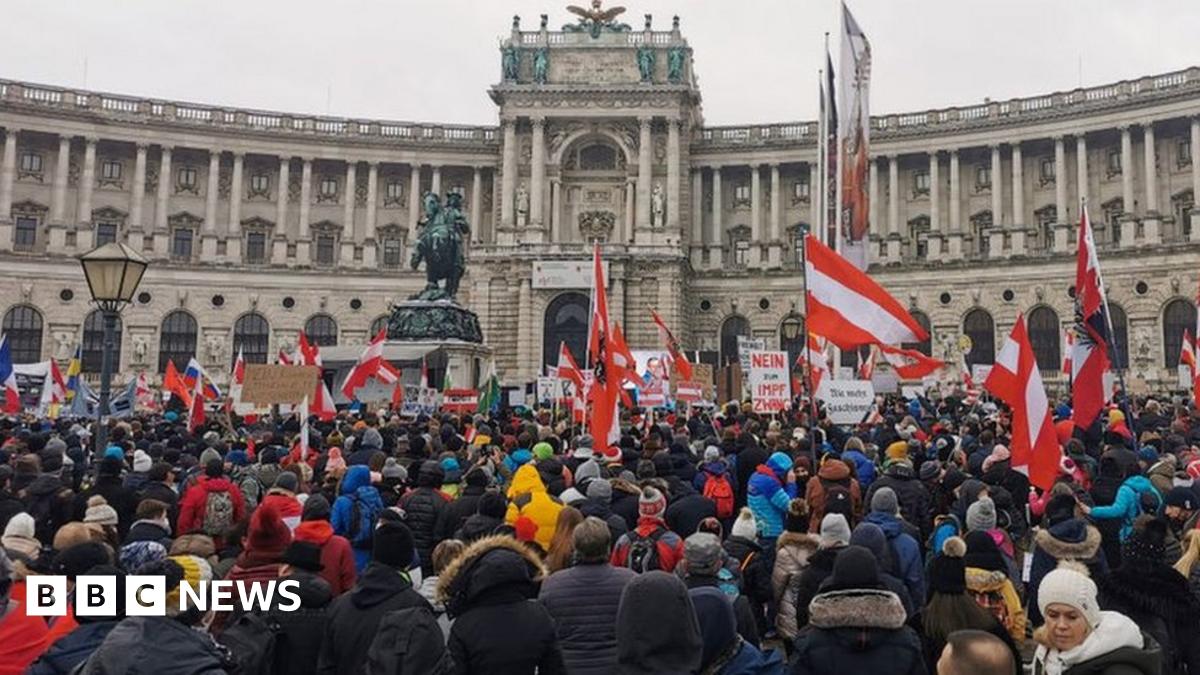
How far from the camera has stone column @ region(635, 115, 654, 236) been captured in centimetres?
6069

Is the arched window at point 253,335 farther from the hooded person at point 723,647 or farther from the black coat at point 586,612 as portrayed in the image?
the hooded person at point 723,647

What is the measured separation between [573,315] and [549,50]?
1751 centimetres

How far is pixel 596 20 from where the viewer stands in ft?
209

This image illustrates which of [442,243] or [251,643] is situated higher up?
[442,243]

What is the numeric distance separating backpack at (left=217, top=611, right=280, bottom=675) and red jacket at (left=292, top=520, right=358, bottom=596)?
1.45m

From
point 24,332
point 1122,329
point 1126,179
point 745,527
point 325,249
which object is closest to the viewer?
point 745,527

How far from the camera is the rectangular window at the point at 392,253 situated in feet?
215

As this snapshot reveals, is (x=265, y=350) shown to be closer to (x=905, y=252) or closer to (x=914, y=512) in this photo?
(x=905, y=252)

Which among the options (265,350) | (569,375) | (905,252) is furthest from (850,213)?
(265,350)

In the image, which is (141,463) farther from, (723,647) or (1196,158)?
(1196,158)

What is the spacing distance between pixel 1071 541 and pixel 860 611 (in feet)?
10.6

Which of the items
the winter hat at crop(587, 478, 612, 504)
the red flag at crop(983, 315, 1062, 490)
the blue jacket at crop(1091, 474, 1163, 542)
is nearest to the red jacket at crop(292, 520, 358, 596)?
the winter hat at crop(587, 478, 612, 504)

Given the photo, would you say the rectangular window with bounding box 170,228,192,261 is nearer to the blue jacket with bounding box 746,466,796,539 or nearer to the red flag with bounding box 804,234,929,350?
the red flag with bounding box 804,234,929,350

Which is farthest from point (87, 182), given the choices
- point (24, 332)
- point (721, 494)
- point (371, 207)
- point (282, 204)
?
point (721, 494)
